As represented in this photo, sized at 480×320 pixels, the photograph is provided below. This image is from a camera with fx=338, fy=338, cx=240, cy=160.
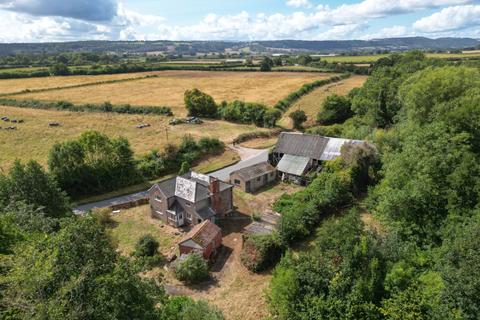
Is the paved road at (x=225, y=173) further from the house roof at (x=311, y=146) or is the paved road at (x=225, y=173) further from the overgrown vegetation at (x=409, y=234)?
the overgrown vegetation at (x=409, y=234)

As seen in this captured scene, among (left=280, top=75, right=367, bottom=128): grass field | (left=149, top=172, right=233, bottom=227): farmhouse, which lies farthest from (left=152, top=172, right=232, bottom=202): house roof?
(left=280, top=75, right=367, bottom=128): grass field

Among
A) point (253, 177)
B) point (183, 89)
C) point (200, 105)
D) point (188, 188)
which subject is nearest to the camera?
point (188, 188)

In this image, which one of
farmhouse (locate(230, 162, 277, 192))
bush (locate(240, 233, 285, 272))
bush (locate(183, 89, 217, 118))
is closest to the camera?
bush (locate(240, 233, 285, 272))

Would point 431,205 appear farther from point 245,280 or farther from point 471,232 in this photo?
point 245,280

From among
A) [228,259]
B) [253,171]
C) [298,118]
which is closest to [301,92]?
[298,118]

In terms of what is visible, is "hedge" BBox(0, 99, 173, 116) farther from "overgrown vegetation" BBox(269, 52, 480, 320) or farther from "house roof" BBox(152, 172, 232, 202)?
"overgrown vegetation" BBox(269, 52, 480, 320)

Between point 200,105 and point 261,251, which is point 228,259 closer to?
point 261,251

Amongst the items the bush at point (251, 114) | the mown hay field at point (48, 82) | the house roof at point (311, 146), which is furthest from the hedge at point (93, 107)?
the house roof at point (311, 146)

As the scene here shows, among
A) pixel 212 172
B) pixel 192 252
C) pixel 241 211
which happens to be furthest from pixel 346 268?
pixel 212 172
